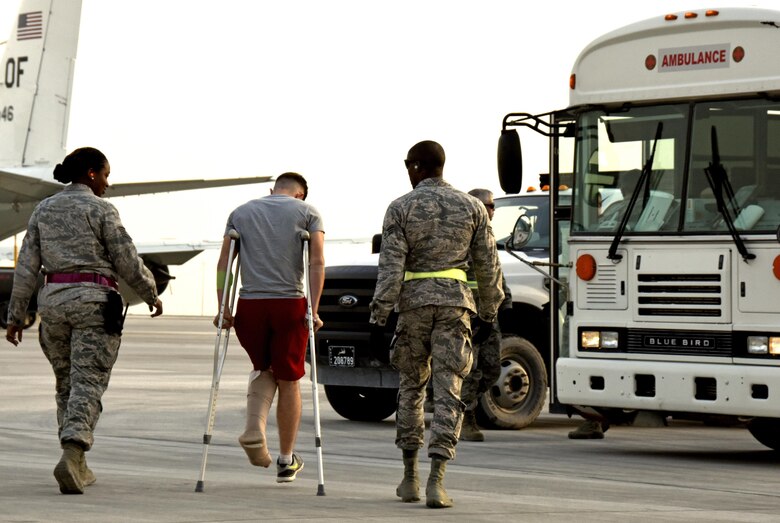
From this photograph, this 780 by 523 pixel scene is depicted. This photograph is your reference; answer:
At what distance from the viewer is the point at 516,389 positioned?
1436 cm

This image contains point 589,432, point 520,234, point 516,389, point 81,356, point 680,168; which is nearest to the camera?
point 81,356

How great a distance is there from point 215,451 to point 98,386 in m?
2.83

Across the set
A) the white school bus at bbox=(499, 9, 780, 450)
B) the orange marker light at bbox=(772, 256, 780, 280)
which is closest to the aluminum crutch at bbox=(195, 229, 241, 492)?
the white school bus at bbox=(499, 9, 780, 450)

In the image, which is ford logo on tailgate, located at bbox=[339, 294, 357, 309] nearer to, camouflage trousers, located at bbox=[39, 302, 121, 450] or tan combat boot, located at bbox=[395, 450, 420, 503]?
camouflage trousers, located at bbox=[39, 302, 121, 450]

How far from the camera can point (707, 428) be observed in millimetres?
15469

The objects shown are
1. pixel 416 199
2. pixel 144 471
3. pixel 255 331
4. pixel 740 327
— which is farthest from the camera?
pixel 740 327

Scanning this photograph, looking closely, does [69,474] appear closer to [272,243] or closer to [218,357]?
[218,357]

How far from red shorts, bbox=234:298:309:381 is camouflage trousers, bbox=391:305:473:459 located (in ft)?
2.81

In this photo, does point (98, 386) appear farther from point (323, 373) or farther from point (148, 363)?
point (148, 363)

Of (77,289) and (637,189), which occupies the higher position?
(637,189)

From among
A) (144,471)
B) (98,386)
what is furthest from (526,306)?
(98,386)

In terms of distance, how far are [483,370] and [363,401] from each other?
257 centimetres

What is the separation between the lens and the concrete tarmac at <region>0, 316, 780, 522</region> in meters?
8.25

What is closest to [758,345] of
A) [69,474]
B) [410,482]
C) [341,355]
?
[410,482]
